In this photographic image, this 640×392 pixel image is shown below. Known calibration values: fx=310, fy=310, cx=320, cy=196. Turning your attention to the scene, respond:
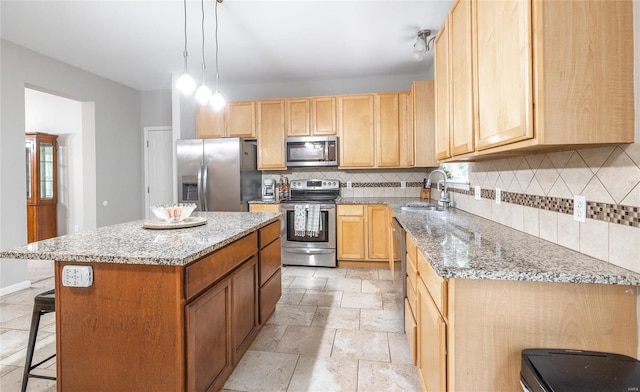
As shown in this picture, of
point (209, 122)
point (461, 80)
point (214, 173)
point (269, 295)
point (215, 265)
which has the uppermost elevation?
point (209, 122)

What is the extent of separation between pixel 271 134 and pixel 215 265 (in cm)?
305

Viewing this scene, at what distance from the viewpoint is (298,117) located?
4.29 meters

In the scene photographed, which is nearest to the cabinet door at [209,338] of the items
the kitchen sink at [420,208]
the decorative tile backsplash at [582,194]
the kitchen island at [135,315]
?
the kitchen island at [135,315]

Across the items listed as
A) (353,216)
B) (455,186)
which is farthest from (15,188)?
(455,186)

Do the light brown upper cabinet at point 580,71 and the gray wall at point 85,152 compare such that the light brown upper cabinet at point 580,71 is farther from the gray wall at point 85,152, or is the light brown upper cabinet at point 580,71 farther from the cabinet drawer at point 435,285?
the gray wall at point 85,152

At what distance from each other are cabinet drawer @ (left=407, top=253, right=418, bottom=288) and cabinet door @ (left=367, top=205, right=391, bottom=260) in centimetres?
195

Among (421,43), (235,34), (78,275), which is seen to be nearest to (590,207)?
(78,275)

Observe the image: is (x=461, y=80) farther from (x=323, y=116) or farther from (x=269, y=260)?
(x=323, y=116)

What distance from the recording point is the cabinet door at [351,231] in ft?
13.1

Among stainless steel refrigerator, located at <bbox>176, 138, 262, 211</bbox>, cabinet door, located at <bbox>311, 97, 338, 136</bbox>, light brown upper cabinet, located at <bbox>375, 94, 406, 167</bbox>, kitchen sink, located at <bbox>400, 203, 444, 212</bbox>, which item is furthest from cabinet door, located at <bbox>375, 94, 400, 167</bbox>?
stainless steel refrigerator, located at <bbox>176, 138, 262, 211</bbox>

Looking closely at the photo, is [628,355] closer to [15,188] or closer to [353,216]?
[353,216]

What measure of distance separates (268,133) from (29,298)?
10.3 feet

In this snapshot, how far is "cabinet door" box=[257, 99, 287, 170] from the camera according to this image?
4.32 metres

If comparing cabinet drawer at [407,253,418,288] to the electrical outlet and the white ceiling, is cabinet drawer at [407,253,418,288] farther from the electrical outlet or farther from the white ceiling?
the white ceiling
